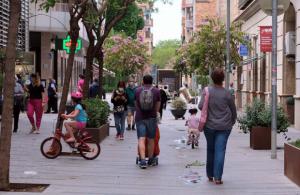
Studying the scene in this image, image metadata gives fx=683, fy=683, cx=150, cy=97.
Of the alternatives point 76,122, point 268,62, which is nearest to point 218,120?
point 76,122

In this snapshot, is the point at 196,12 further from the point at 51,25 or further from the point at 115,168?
the point at 115,168

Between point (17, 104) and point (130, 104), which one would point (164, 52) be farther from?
point (17, 104)

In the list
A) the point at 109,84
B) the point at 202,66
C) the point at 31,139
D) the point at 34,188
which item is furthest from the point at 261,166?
the point at 109,84

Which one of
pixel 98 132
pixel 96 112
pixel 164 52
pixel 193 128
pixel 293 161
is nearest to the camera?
pixel 293 161

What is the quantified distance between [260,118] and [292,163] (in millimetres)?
5719

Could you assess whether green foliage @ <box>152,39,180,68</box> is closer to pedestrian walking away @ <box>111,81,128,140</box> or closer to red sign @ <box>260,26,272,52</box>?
red sign @ <box>260,26,272,52</box>

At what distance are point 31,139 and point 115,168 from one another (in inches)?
237

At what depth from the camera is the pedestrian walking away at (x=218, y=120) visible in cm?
1028

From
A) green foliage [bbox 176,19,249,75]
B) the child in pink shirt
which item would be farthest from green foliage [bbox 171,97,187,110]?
the child in pink shirt

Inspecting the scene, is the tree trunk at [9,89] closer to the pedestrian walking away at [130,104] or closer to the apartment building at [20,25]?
the pedestrian walking away at [130,104]

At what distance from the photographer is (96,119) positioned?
57.1 ft

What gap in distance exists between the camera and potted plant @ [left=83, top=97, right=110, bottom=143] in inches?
664

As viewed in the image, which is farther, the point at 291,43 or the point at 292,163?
the point at 291,43

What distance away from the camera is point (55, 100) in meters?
32.2
